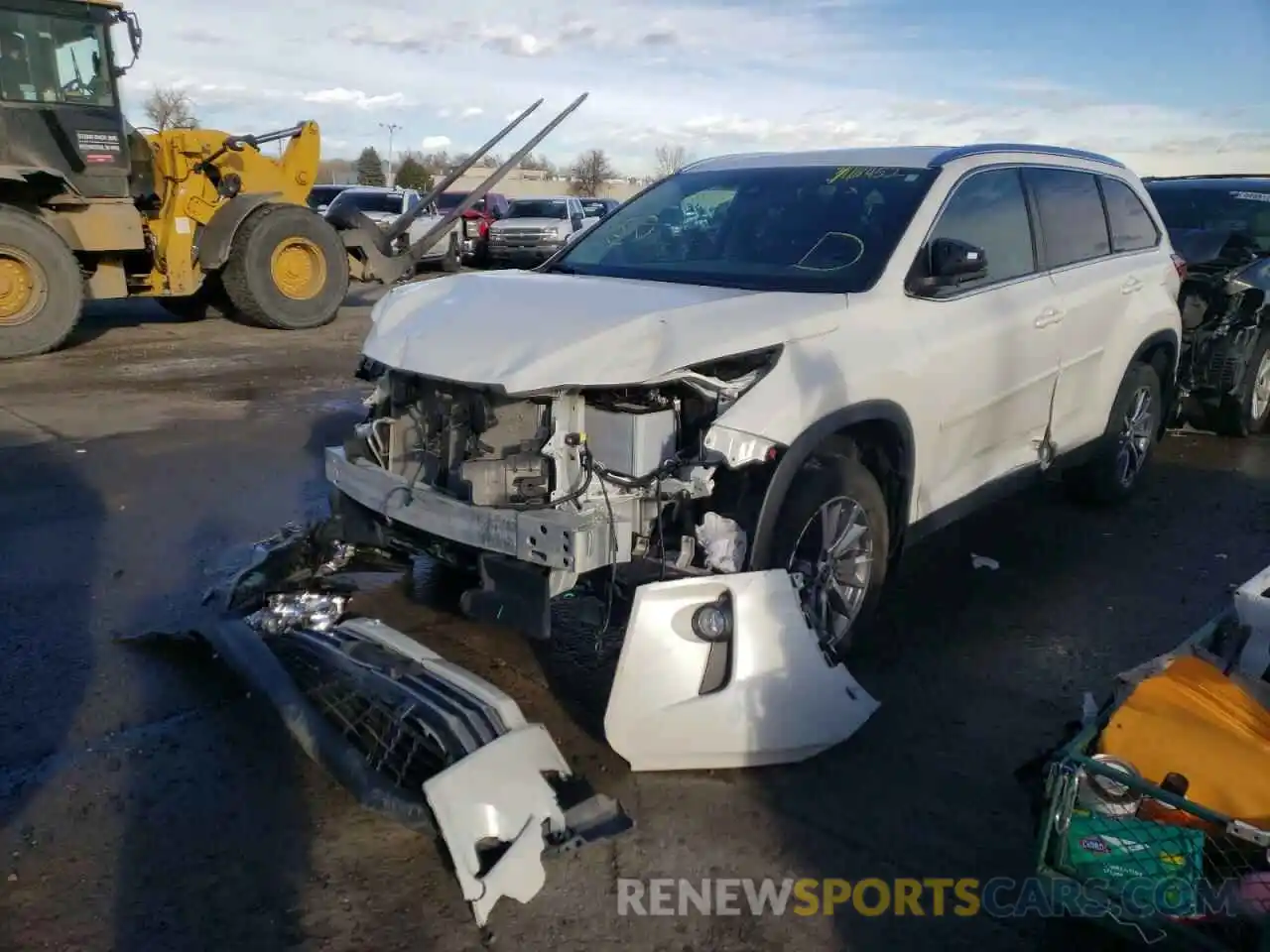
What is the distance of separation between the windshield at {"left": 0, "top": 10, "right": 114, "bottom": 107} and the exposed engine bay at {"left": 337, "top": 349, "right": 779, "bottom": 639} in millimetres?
9113

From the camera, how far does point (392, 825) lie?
307 centimetres

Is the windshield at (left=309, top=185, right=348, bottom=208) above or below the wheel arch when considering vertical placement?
above

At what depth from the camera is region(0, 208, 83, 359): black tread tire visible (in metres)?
10.1

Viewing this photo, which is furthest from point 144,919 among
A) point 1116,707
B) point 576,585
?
point 1116,707

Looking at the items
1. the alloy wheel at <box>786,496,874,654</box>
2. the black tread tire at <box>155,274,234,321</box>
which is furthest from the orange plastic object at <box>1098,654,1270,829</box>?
the black tread tire at <box>155,274,234,321</box>

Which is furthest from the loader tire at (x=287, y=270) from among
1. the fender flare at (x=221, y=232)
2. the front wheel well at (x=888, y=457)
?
the front wheel well at (x=888, y=457)

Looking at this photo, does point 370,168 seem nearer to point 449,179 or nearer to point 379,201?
point 379,201

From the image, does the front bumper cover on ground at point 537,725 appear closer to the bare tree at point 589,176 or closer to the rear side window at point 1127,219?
the rear side window at point 1127,219

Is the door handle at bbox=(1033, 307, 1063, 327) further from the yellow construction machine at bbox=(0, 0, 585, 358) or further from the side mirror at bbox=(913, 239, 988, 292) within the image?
the yellow construction machine at bbox=(0, 0, 585, 358)

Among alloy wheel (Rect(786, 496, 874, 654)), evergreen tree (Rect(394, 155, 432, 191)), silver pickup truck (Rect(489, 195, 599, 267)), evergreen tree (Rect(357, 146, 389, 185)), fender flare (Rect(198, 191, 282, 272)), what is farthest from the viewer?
evergreen tree (Rect(357, 146, 389, 185))

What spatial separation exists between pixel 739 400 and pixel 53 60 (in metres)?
10.00

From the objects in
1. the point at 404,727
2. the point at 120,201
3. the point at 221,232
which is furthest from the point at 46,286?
the point at 404,727

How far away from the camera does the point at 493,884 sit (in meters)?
2.67

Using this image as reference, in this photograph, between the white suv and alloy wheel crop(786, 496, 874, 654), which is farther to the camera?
alloy wheel crop(786, 496, 874, 654)
